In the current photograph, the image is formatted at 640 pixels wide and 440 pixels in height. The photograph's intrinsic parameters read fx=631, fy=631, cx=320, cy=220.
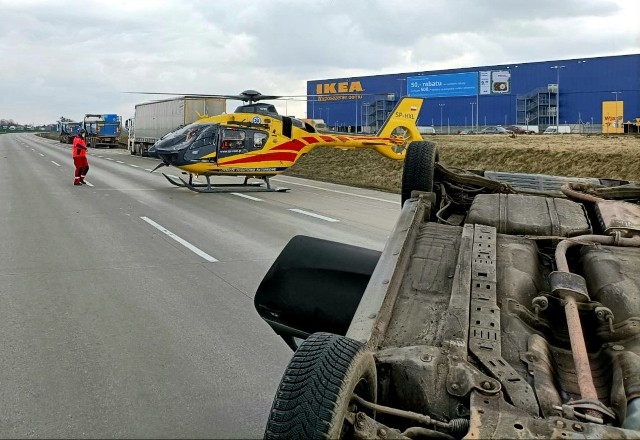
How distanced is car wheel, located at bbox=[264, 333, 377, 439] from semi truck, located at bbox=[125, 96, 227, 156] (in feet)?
91.2

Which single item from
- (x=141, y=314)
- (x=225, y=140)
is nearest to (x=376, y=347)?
(x=141, y=314)

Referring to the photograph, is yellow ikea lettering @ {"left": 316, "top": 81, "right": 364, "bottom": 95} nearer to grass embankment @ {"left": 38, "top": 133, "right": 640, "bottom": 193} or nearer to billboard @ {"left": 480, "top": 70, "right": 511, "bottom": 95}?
billboard @ {"left": 480, "top": 70, "right": 511, "bottom": 95}

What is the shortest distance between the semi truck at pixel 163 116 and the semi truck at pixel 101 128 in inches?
624

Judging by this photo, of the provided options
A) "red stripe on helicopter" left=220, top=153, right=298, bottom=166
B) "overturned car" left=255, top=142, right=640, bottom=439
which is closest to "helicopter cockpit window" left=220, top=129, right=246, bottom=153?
"red stripe on helicopter" left=220, top=153, right=298, bottom=166

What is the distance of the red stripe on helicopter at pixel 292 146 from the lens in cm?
1966

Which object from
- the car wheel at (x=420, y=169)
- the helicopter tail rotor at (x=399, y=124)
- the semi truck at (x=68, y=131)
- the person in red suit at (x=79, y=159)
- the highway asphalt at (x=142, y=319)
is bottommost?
the highway asphalt at (x=142, y=319)

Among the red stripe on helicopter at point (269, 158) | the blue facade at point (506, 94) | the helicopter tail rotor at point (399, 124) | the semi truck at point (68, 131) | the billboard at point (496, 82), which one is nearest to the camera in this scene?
the red stripe on helicopter at point (269, 158)

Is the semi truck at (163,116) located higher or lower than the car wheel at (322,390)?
higher

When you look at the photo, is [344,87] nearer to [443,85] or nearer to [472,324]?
[443,85]

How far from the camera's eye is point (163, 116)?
1510 inches

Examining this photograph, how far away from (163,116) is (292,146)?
20774 millimetres

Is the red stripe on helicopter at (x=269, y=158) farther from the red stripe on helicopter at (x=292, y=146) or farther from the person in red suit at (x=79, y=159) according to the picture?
the person in red suit at (x=79, y=159)

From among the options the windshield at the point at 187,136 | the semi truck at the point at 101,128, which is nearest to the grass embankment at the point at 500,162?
the windshield at the point at 187,136

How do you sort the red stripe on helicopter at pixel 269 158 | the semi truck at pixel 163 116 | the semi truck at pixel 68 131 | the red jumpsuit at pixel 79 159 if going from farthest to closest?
the semi truck at pixel 68 131 < the semi truck at pixel 163 116 < the red jumpsuit at pixel 79 159 < the red stripe on helicopter at pixel 269 158
